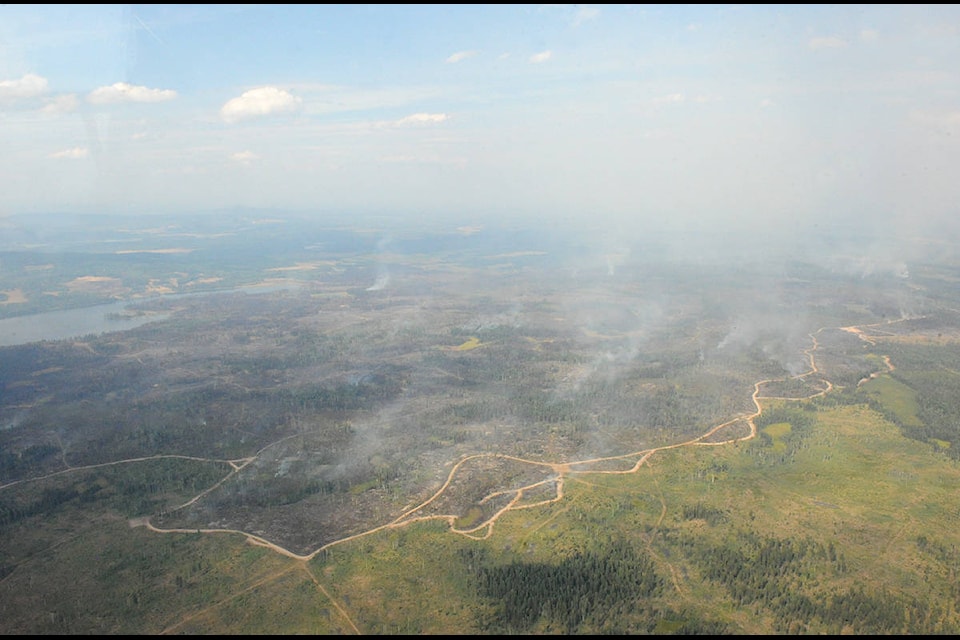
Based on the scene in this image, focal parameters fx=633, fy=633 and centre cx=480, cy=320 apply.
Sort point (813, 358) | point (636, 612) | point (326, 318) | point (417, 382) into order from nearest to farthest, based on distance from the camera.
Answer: point (636, 612) → point (417, 382) → point (813, 358) → point (326, 318)

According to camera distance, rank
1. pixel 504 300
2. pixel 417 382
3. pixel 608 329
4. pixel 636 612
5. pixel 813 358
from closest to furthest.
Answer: pixel 636 612 → pixel 417 382 → pixel 813 358 → pixel 608 329 → pixel 504 300

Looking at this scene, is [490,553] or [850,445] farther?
[850,445]

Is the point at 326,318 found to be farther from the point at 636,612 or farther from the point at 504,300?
→ the point at 636,612

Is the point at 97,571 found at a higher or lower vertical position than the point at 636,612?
higher

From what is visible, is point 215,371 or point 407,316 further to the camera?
point 407,316

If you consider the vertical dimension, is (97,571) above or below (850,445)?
above

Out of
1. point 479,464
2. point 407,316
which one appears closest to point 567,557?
point 479,464

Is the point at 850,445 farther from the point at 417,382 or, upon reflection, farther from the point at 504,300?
the point at 504,300

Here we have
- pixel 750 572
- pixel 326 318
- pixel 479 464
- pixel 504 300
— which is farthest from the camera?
pixel 504 300

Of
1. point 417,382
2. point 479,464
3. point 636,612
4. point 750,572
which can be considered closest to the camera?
point 636,612

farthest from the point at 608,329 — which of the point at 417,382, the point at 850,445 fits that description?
the point at 850,445
